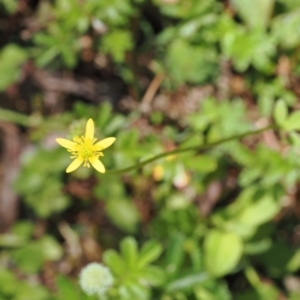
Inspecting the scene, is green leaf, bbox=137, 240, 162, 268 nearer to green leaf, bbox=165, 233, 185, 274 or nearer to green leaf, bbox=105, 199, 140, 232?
green leaf, bbox=165, 233, 185, 274

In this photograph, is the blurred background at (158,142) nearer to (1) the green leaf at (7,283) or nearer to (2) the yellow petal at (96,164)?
(1) the green leaf at (7,283)

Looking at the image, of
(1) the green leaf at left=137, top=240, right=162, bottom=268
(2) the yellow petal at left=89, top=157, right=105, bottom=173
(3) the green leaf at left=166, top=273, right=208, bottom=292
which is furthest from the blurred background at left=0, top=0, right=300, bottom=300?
(2) the yellow petal at left=89, top=157, right=105, bottom=173

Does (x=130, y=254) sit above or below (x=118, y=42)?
below

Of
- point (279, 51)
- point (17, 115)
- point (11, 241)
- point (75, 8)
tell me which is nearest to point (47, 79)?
point (17, 115)

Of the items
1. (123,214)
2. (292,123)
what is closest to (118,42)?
(123,214)

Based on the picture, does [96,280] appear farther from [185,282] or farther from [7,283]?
[7,283]

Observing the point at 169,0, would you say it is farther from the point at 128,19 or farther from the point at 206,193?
the point at 206,193
